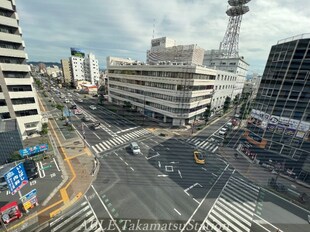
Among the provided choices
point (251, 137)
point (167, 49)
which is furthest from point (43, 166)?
point (167, 49)

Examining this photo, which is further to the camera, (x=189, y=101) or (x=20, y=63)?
(x=189, y=101)

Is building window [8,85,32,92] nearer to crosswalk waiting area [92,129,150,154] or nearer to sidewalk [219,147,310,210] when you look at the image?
crosswalk waiting area [92,129,150,154]

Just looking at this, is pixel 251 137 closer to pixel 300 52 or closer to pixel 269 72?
pixel 269 72

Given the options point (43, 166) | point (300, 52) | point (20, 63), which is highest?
point (300, 52)

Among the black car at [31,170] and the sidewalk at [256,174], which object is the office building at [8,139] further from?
→ the sidewalk at [256,174]

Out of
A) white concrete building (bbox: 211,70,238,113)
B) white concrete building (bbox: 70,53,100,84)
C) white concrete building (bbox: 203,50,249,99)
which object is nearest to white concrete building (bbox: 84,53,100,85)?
white concrete building (bbox: 70,53,100,84)
